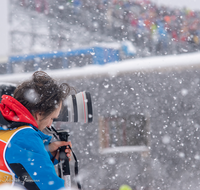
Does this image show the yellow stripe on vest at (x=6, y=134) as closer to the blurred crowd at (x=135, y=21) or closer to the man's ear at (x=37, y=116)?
the man's ear at (x=37, y=116)

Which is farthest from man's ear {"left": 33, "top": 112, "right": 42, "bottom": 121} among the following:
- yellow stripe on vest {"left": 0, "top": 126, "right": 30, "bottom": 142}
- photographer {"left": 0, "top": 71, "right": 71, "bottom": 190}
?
yellow stripe on vest {"left": 0, "top": 126, "right": 30, "bottom": 142}

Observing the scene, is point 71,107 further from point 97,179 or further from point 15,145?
point 97,179

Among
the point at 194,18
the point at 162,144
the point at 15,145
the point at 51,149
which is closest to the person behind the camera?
the point at 15,145

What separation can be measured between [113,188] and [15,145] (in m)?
3.75

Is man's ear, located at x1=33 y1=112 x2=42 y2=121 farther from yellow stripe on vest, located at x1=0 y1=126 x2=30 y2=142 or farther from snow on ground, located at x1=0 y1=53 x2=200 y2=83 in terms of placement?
snow on ground, located at x1=0 y1=53 x2=200 y2=83

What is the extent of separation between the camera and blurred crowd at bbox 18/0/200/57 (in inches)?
270

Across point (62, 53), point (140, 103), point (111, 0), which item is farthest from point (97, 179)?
point (111, 0)

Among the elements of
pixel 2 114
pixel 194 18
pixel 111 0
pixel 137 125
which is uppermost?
pixel 111 0

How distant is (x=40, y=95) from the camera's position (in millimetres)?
1128

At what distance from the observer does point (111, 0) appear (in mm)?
8398

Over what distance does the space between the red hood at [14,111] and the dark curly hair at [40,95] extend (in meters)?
0.07

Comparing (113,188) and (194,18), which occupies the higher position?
(194,18)

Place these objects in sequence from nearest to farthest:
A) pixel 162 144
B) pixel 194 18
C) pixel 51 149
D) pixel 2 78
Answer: pixel 51 149 → pixel 162 144 → pixel 2 78 → pixel 194 18

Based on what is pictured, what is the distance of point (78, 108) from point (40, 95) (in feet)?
0.98
